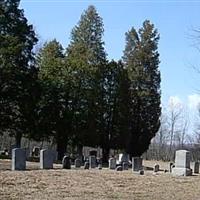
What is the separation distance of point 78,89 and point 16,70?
24.2 ft

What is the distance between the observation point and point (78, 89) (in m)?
47.8

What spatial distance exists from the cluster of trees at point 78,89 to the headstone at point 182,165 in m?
17.9

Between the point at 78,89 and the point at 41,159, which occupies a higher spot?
the point at 78,89

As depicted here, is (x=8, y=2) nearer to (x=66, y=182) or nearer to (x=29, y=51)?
(x=29, y=51)

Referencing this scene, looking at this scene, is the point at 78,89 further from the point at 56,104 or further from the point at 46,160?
the point at 46,160

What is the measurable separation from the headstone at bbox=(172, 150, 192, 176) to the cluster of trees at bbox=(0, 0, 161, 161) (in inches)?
705

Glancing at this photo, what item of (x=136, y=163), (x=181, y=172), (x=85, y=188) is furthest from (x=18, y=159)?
(x=136, y=163)

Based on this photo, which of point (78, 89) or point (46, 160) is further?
point (78, 89)

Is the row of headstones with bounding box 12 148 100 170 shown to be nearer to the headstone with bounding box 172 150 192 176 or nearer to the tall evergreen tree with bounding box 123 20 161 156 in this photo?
the headstone with bounding box 172 150 192 176

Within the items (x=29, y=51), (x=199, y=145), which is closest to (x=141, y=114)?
(x=29, y=51)

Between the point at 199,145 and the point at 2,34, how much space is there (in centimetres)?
4757

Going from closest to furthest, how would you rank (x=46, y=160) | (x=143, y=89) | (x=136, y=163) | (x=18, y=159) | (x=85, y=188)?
(x=85, y=188) → (x=18, y=159) → (x=46, y=160) → (x=136, y=163) → (x=143, y=89)

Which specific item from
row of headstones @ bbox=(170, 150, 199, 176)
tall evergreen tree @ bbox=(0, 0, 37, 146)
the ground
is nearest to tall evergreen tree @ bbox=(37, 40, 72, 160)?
tall evergreen tree @ bbox=(0, 0, 37, 146)

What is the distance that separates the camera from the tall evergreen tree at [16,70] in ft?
138
